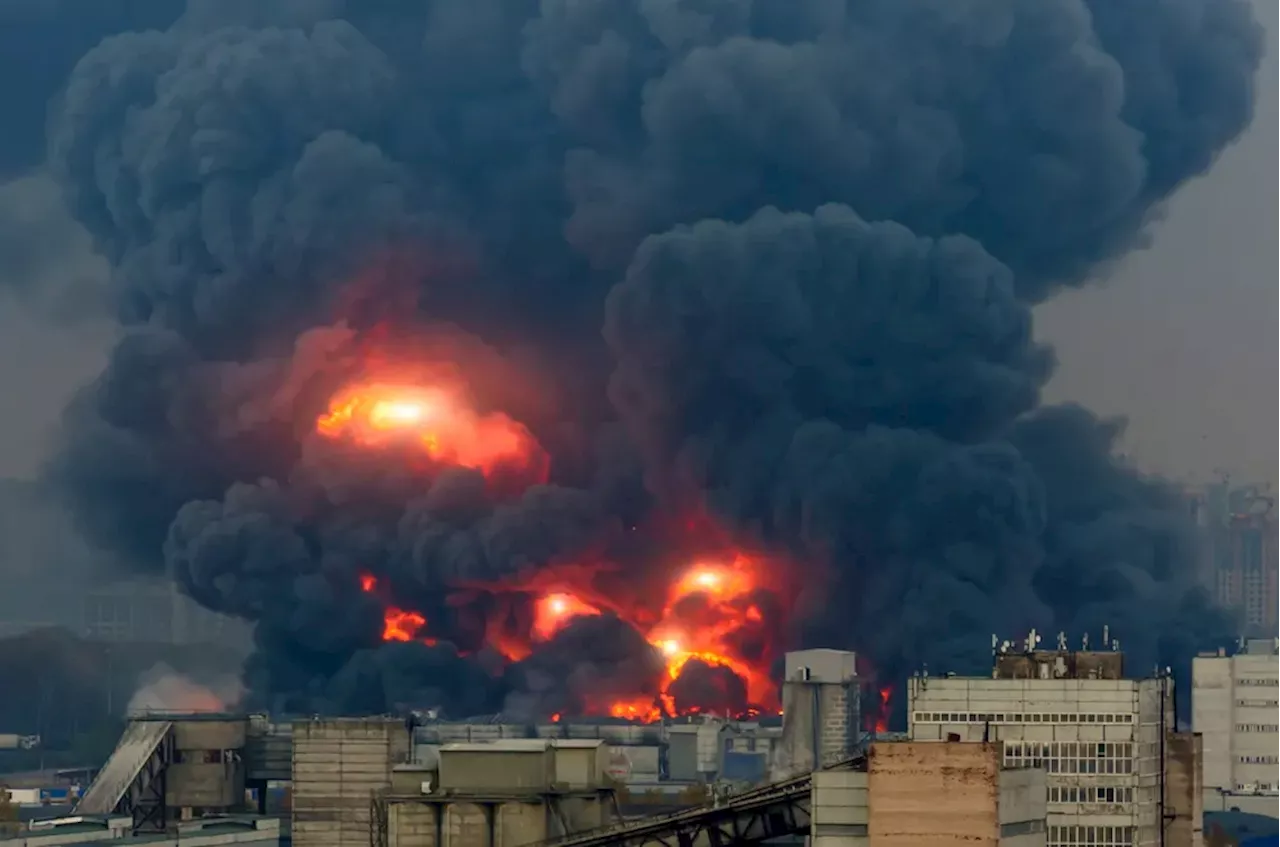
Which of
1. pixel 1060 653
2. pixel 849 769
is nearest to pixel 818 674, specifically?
pixel 1060 653

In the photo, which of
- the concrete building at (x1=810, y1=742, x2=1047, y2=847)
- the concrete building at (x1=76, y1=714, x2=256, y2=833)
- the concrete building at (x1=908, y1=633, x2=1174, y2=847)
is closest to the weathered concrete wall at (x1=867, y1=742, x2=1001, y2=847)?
the concrete building at (x1=810, y1=742, x2=1047, y2=847)

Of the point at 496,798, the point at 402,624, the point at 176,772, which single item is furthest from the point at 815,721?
the point at 496,798

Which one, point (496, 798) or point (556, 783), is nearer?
point (496, 798)

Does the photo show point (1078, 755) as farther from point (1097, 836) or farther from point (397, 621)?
point (397, 621)

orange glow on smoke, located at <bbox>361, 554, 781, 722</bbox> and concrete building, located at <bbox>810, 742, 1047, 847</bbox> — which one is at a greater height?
orange glow on smoke, located at <bbox>361, 554, 781, 722</bbox>

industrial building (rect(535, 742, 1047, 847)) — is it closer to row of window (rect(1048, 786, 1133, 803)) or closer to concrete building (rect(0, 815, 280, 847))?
row of window (rect(1048, 786, 1133, 803))

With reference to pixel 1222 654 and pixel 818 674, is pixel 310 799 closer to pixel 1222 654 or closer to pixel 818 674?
pixel 818 674

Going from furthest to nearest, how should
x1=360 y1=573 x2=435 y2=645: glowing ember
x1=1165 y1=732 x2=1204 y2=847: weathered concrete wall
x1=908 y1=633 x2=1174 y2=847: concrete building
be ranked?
x1=360 y1=573 x2=435 y2=645: glowing ember → x1=1165 y1=732 x2=1204 y2=847: weathered concrete wall → x1=908 y1=633 x2=1174 y2=847: concrete building
